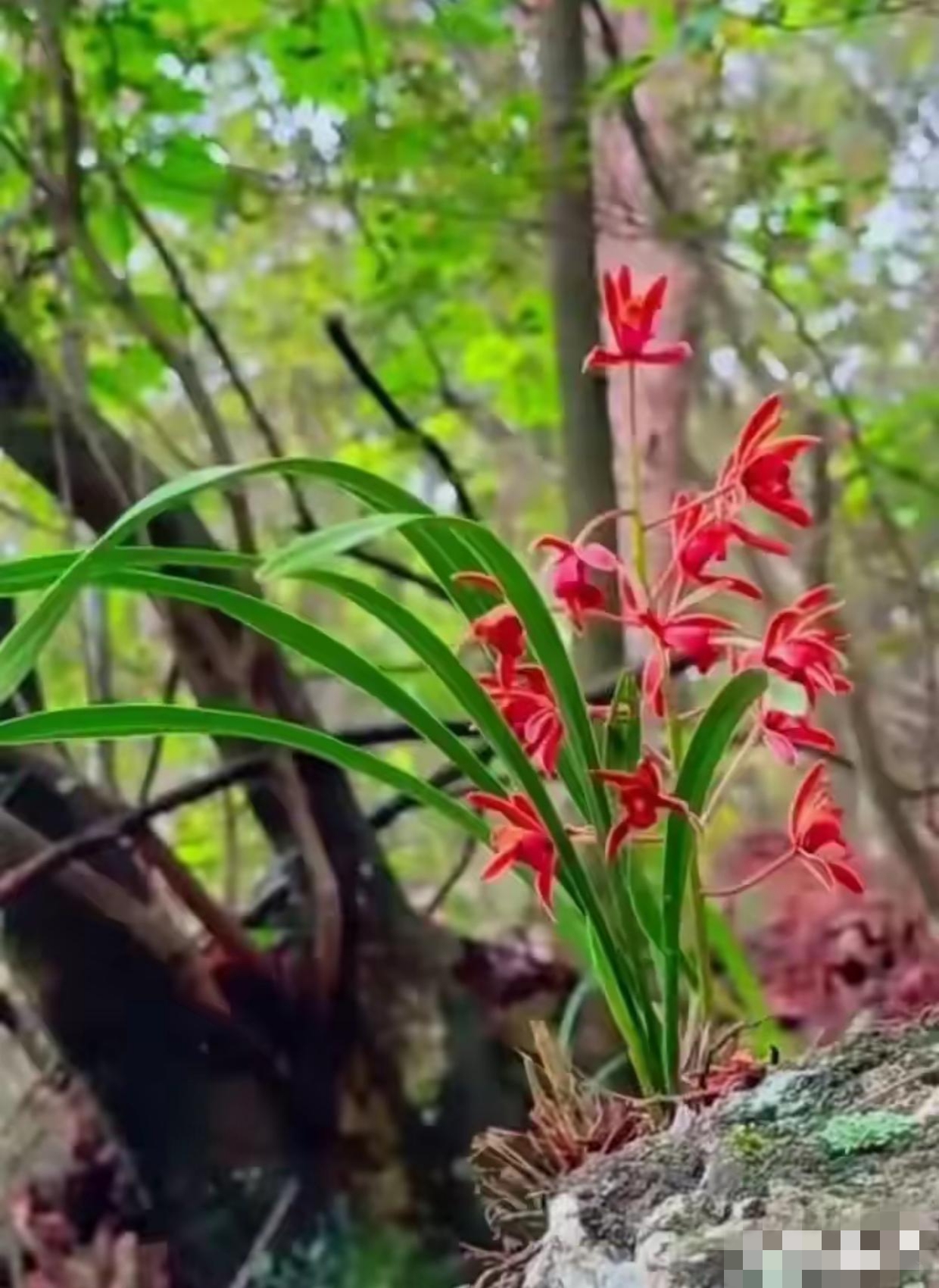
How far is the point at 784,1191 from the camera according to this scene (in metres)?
0.41

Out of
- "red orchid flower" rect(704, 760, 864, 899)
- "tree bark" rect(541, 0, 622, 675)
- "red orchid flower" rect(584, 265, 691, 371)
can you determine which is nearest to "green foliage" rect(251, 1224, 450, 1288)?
"tree bark" rect(541, 0, 622, 675)

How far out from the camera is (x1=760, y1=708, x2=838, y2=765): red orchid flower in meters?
0.53

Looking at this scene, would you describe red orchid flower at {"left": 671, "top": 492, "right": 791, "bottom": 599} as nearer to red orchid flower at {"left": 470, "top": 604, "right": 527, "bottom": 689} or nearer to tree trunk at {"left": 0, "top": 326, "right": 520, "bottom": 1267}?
red orchid flower at {"left": 470, "top": 604, "right": 527, "bottom": 689}

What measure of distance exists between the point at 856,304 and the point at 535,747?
1.43 meters

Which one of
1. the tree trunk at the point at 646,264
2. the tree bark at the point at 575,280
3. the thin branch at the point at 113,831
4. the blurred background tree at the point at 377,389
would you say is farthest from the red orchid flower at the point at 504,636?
the tree trunk at the point at 646,264

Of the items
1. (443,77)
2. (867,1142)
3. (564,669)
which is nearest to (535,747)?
(564,669)

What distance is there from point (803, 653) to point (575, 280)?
74 cm

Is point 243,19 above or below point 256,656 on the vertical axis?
above

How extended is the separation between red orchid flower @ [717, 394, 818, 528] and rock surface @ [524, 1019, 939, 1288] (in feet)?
0.57

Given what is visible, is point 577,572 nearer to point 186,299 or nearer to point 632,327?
point 632,327

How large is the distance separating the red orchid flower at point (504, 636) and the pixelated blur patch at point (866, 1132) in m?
0.18

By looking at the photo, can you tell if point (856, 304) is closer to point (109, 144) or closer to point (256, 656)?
point (109, 144)

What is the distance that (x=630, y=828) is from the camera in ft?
1.69

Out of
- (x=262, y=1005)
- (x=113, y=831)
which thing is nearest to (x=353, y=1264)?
(x=262, y=1005)
